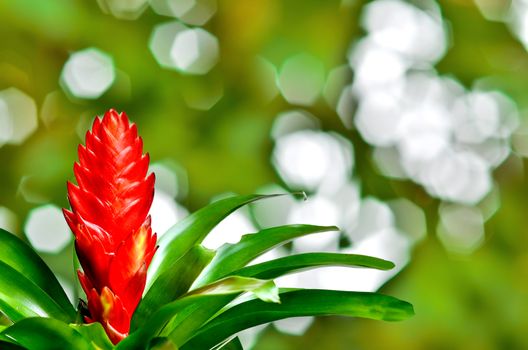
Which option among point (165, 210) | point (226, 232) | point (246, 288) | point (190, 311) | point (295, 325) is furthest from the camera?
point (295, 325)

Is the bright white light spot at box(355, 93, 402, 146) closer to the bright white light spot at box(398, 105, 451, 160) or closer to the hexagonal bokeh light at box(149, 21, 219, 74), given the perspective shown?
the bright white light spot at box(398, 105, 451, 160)

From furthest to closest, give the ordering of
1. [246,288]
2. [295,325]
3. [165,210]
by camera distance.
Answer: [295,325] < [165,210] < [246,288]

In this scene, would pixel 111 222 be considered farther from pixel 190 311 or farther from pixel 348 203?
pixel 348 203

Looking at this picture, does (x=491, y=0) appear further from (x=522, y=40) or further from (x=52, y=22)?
(x=52, y=22)

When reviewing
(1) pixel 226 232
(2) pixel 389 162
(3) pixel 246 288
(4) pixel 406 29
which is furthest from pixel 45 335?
(4) pixel 406 29

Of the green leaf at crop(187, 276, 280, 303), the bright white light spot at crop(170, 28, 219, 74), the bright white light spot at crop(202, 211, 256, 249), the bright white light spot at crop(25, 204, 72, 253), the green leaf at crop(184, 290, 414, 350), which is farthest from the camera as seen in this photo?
the bright white light spot at crop(170, 28, 219, 74)

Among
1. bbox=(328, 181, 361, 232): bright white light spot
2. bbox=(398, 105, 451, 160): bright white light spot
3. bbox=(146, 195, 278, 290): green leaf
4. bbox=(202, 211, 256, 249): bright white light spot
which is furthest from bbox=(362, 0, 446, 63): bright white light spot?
bbox=(146, 195, 278, 290): green leaf

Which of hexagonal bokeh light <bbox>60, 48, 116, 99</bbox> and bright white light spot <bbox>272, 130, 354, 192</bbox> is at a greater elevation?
hexagonal bokeh light <bbox>60, 48, 116, 99</bbox>
